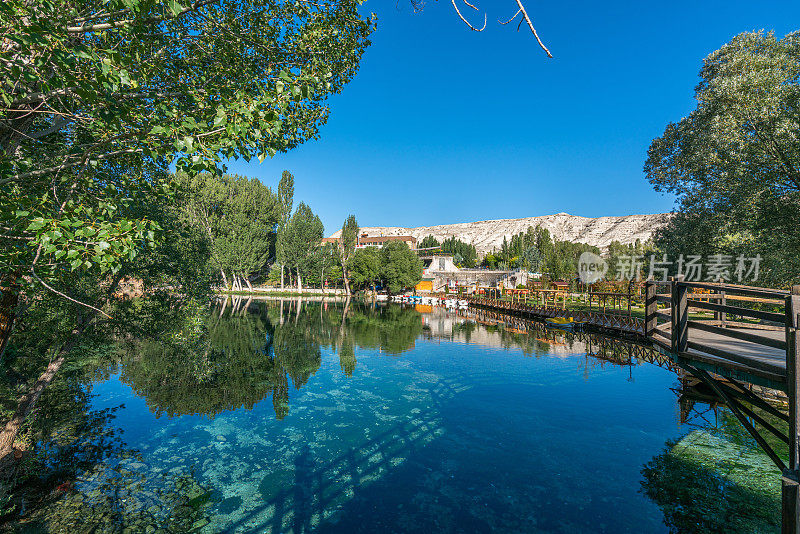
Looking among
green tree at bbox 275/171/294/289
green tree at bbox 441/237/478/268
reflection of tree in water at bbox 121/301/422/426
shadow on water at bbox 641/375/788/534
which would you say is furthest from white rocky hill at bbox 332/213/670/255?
shadow on water at bbox 641/375/788/534

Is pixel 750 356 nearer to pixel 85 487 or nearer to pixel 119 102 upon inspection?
pixel 119 102

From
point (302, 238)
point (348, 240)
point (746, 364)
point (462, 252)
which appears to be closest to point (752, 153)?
point (746, 364)

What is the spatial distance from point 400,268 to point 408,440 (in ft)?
208

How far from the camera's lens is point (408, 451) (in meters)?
10.7

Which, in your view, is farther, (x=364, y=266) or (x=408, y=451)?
(x=364, y=266)

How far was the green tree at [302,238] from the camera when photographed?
66.4m

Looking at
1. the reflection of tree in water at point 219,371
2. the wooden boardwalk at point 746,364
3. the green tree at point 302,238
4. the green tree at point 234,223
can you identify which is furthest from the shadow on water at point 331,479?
the green tree at point 302,238

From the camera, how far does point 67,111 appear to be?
15.1ft

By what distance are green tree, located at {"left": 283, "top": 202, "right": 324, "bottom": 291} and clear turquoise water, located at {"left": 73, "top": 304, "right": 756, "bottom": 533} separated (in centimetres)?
4691

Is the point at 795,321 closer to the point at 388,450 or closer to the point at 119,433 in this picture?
the point at 388,450

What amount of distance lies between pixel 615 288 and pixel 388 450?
4865cm

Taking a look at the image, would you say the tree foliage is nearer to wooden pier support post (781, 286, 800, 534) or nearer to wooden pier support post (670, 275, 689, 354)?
wooden pier support post (781, 286, 800, 534)

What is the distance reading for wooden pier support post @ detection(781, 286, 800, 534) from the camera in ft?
14.0

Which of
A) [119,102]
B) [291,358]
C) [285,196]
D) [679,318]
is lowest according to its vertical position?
[291,358]
